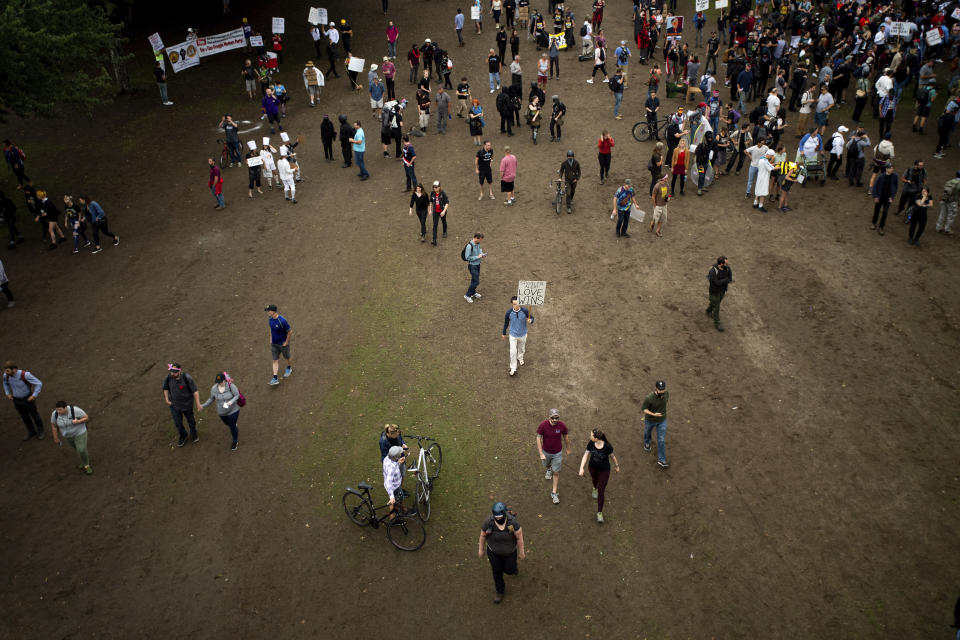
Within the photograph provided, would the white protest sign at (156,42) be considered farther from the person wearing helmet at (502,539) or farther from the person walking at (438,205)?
the person wearing helmet at (502,539)

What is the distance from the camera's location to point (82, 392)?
1538 centimetres

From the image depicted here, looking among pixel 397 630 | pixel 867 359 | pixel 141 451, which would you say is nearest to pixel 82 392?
pixel 141 451

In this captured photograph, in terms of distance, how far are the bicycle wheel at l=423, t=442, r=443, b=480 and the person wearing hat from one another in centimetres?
2064

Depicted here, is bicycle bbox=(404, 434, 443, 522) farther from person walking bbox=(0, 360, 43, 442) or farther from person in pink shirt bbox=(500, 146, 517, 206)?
person in pink shirt bbox=(500, 146, 517, 206)

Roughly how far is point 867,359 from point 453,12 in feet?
98.5

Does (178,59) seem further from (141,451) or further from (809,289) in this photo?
(809,289)

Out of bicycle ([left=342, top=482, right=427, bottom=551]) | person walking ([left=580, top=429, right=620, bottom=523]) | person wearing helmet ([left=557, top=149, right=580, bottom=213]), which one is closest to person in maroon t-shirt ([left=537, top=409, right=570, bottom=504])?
person walking ([left=580, top=429, right=620, bottom=523])

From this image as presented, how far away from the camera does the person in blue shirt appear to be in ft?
48.0

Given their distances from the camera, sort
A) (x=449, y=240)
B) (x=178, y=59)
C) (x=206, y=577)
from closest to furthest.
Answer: (x=206, y=577)
(x=449, y=240)
(x=178, y=59)

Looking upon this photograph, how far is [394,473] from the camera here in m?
11.2

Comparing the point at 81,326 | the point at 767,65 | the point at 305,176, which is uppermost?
the point at 767,65

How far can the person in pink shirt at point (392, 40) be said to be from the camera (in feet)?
103

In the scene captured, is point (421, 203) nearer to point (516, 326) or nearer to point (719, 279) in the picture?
point (516, 326)

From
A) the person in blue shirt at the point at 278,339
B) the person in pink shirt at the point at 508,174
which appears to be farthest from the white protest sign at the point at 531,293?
the person in pink shirt at the point at 508,174
